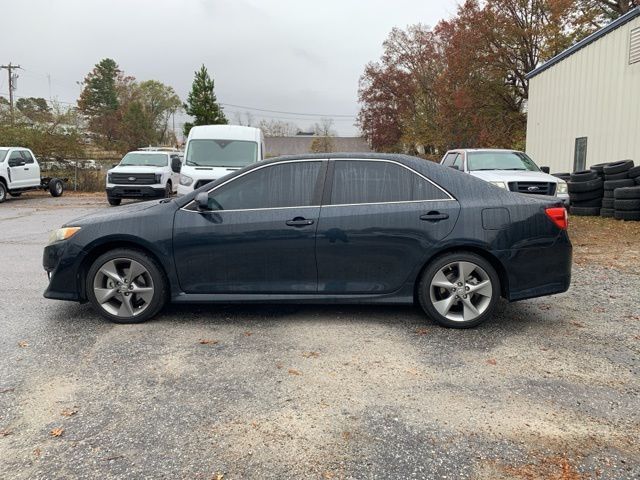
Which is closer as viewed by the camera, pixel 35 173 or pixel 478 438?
pixel 478 438

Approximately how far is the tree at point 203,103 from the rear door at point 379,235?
57052 mm

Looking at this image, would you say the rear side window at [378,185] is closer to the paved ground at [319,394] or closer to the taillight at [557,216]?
the taillight at [557,216]

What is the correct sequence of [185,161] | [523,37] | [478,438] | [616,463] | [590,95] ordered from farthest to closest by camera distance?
[523,37], [590,95], [185,161], [478,438], [616,463]

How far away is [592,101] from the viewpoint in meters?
15.1

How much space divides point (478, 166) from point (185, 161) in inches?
273

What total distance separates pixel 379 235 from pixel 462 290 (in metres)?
0.91

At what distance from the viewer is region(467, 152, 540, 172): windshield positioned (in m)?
11.2

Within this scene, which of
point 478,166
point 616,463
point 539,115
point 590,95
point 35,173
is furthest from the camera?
point 35,173

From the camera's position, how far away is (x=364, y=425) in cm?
311

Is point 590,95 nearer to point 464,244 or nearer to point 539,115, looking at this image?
point 539,115

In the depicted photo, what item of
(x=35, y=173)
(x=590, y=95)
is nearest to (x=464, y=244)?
(x=590, y=95)

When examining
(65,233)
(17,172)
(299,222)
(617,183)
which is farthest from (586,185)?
(17,172)

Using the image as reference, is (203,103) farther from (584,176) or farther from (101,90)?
(584,176)

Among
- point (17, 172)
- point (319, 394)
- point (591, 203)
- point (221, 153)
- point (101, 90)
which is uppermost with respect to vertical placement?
point (101, 90)
